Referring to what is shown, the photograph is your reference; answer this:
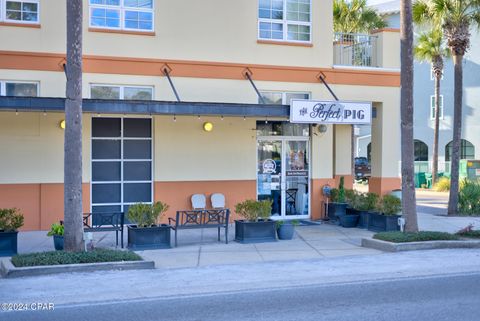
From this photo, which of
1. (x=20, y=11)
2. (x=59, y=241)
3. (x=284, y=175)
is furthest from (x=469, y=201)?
(x=20, y=11)

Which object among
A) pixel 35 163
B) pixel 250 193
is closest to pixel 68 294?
pixel 35 163

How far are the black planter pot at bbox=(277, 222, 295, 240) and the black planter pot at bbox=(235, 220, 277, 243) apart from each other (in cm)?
23

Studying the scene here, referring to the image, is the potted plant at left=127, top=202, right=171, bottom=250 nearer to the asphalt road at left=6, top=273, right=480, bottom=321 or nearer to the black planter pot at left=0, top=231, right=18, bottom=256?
the black planter pot at left=0, top=231, right=18, bottom=256

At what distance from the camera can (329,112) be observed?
51.7 feet

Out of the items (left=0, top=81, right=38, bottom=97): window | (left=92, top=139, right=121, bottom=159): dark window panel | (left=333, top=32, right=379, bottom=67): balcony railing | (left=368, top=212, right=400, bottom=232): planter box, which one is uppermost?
(left=333, top=32, right=379, bottom=67): balcony railing

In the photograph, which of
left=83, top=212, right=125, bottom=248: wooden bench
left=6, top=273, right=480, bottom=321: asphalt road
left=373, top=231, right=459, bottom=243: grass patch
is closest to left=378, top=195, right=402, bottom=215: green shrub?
left=373, top=231, right=459, bottom=243: grass patch

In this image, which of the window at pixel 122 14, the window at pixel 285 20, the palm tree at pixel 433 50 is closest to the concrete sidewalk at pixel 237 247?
the window at pixel 122 14

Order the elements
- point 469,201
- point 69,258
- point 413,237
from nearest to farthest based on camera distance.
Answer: point 69,258 < point 413,237 < point 469,201

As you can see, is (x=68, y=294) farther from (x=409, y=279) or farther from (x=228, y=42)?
(x=228, y=42)

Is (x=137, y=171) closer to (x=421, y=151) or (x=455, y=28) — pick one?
(x=455, y=28)

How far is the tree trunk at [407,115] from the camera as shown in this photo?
13.4m

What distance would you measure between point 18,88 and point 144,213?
5.39m

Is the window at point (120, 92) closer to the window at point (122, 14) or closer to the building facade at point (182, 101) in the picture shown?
the building facade at point (182, 101)

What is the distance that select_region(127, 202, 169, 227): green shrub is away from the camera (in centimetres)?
1258
